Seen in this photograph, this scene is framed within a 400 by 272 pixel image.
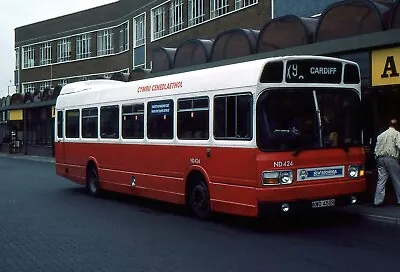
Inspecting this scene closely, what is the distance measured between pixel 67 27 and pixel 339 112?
4674 cm

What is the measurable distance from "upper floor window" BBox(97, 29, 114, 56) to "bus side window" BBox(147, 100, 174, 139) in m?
36.0

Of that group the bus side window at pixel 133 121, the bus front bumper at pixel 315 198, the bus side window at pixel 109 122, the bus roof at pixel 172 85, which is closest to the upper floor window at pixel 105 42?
the bus roof at pixel 172 85

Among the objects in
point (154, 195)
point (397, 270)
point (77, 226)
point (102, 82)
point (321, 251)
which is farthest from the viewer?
point (102, 82)

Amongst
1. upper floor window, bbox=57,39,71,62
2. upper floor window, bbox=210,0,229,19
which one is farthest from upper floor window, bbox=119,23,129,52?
upper floor window, bbox=210,0,229,19

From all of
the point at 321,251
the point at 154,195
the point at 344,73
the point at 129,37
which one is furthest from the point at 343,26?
the point at 129,37

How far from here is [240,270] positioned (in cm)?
683

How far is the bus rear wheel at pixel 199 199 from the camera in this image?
10.5m

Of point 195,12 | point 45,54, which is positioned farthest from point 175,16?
point 45,54

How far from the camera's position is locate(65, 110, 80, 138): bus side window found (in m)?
16.1

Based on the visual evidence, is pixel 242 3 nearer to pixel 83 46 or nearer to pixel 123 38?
pixel 123 38

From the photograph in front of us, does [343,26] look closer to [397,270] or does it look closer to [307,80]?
[307,80]

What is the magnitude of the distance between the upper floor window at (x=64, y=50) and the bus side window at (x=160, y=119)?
42359 mm

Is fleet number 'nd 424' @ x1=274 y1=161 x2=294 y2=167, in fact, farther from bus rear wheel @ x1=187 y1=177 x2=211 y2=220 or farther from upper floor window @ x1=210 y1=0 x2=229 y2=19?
upper floor window @ x1=210 y1=0 x2=229 y2=19

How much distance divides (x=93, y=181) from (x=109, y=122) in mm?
1933
